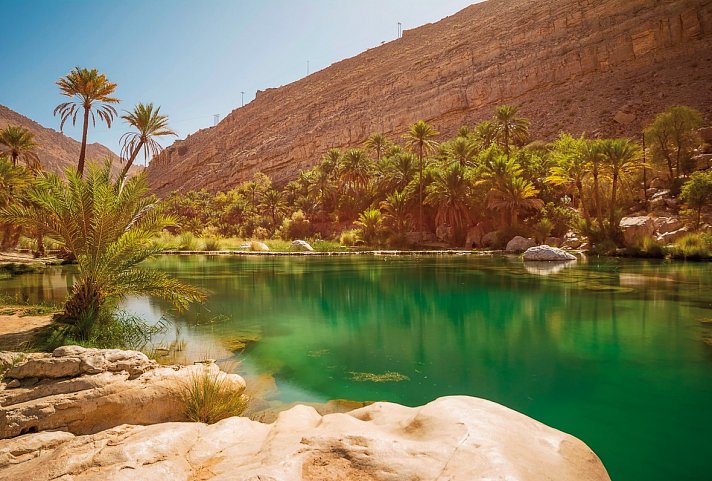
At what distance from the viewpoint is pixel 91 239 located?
8.20 m

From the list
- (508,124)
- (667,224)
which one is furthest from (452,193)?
(667,224)

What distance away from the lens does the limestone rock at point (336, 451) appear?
246cm

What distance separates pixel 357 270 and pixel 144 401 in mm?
17804

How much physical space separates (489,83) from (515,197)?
128ft

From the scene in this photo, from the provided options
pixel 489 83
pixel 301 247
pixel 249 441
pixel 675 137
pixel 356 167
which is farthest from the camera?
pixel 489 83

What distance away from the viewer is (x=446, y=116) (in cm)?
6844

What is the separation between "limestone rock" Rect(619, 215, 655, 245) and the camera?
2694 centimetres

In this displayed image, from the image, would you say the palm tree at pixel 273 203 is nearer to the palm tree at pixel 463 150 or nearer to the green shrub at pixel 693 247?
the palm tree at pixel 463 150

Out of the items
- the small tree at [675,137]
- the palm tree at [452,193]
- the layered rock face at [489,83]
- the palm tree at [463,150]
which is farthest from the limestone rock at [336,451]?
the small tree at [675,137]

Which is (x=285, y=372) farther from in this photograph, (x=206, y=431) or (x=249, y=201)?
(x=249, y=201)

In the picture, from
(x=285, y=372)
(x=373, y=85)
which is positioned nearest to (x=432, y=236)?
(x=285, y=372)

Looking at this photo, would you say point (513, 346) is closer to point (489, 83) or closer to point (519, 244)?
point (519, 244)

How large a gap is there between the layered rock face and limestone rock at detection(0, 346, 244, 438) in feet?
93.7

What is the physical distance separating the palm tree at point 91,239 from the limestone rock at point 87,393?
3.49 meters
